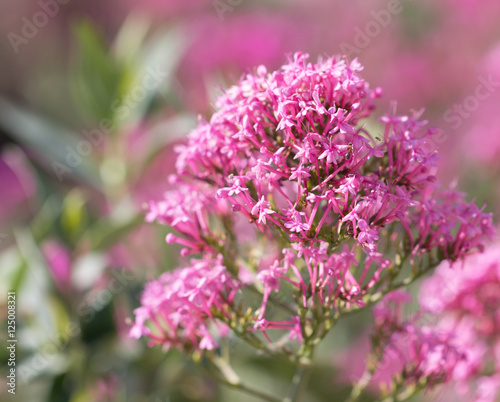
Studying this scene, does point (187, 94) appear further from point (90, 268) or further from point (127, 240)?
point (90, 268)

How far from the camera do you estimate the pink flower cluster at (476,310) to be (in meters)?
1.11

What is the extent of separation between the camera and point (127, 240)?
4.65 feet

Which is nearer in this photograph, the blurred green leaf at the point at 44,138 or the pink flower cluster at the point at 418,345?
the pink flower cluster at the point at 418,345

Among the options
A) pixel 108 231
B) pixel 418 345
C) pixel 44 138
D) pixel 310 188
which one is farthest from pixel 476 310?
pixel 44 138

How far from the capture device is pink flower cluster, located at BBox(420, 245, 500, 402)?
3.65 ft

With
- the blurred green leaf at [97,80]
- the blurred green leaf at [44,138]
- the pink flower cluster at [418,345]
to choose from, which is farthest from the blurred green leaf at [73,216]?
the pink flower cluster at [418,345]

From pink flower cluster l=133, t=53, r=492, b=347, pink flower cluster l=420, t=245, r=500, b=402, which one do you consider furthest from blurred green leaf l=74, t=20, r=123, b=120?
pink flower cluster l=420, t=245, r=500, b=402

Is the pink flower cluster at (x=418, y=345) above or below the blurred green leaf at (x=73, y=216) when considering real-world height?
above

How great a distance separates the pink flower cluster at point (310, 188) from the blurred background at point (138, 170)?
124 mm

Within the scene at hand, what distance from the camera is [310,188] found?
774 millimetres

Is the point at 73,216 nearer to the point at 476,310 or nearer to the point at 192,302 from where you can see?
the point at 192,302

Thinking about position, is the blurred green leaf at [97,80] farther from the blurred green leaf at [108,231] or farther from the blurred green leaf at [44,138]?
the blurred green leaf at [108,231]

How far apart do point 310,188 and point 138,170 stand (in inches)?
30.4

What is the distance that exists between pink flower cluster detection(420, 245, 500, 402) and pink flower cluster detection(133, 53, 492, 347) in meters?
0.29
